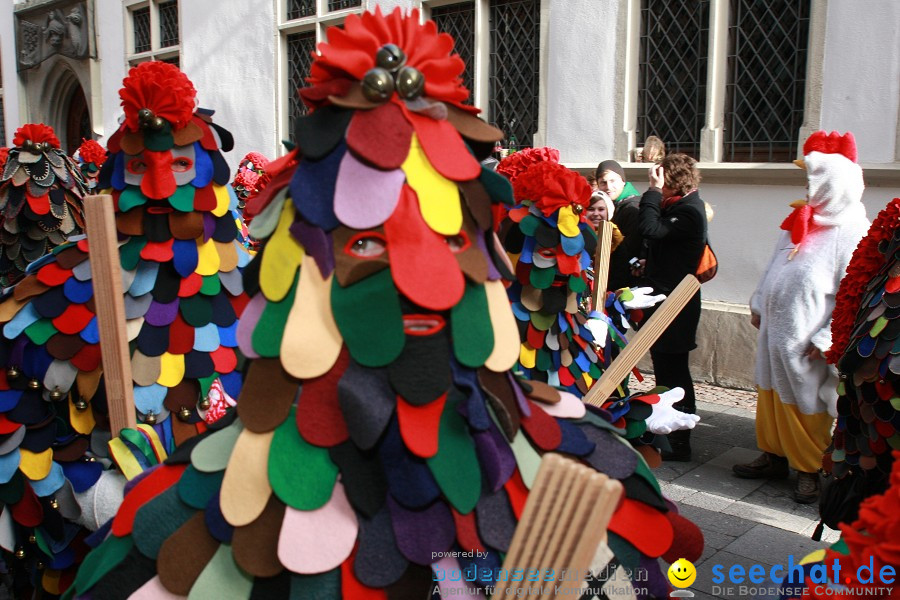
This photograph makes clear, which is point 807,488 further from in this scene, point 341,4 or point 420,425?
point 341,4

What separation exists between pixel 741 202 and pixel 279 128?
6.03m

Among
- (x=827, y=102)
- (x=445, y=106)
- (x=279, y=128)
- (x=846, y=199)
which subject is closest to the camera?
(x=445, y=106)

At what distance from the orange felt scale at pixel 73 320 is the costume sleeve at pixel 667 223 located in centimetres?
315

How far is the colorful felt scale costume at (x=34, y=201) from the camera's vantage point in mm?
3795

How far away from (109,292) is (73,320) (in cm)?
61

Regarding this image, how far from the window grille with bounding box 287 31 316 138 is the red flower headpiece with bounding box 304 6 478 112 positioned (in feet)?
28.5

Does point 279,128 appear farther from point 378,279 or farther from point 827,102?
point 378,279

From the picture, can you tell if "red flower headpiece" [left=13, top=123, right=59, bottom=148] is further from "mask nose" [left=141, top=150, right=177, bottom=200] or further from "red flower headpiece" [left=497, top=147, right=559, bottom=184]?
"red flower headpiece" [left=497, top=147, right=559, bottom=184]

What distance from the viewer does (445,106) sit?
1.28 m

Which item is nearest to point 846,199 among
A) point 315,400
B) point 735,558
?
point 735,558

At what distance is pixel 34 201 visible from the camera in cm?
380

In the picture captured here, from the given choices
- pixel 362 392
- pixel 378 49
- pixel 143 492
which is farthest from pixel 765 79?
pixel 143 492

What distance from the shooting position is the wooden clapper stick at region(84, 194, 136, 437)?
1.68m

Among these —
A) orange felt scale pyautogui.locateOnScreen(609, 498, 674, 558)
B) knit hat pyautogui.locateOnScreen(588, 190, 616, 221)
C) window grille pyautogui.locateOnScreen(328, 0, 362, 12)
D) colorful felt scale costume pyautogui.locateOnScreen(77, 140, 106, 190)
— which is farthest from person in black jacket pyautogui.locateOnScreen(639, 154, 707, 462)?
window grille pyautogui.locateOnScreen(328, 0, 362, 12)
